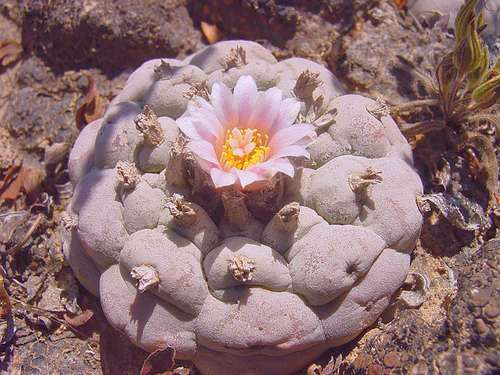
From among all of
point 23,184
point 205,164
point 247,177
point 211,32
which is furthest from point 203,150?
point 211,32

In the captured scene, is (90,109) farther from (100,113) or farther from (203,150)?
(203,150)

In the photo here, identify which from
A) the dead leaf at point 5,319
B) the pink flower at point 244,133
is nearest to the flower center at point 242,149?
the pink flower at point 244,133

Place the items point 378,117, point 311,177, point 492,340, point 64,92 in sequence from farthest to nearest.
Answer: point 64,92 < point 378,117 < point 311,177 < point 492,340

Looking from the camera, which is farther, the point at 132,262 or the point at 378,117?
the point at 378,117

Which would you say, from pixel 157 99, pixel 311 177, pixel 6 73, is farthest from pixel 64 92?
pixel 311 177

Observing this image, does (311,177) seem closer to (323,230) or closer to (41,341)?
(323,230)

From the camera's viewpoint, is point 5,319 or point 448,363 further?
point 5,319

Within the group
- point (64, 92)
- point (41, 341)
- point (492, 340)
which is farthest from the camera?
point (64, 92)

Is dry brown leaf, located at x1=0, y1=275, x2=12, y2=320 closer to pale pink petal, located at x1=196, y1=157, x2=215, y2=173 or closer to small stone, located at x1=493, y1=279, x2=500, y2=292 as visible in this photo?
pale pink petal, located at x1=196, y1=157, x2=215, y2=173
